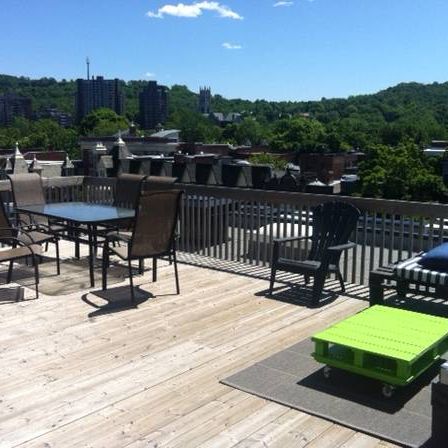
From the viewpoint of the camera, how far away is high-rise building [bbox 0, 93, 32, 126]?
397ft

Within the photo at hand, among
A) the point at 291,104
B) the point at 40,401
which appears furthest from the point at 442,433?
the point at 291,104

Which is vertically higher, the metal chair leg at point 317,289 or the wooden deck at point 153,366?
the metal chair leg at point 317,289

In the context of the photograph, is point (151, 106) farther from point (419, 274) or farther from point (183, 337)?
point (419, 274)

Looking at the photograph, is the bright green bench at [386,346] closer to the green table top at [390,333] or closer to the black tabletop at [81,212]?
the green table top at [390,333]

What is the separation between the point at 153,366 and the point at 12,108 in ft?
426

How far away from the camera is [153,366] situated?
3.72m

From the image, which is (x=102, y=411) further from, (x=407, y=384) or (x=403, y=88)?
(x=403, y=88)

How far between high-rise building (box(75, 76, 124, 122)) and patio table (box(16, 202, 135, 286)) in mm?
137344

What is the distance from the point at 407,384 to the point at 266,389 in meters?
0.81

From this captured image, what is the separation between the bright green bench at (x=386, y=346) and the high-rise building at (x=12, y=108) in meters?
125

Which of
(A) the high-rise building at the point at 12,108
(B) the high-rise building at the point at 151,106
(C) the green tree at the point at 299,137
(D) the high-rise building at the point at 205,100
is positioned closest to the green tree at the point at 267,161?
(C) the green tree at the point at 299,137

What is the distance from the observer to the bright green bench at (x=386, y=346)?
10.1ft

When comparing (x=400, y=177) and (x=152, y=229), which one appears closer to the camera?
(x=152, y=229)

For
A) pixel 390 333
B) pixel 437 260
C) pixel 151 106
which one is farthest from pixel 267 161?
pixel 151 106
